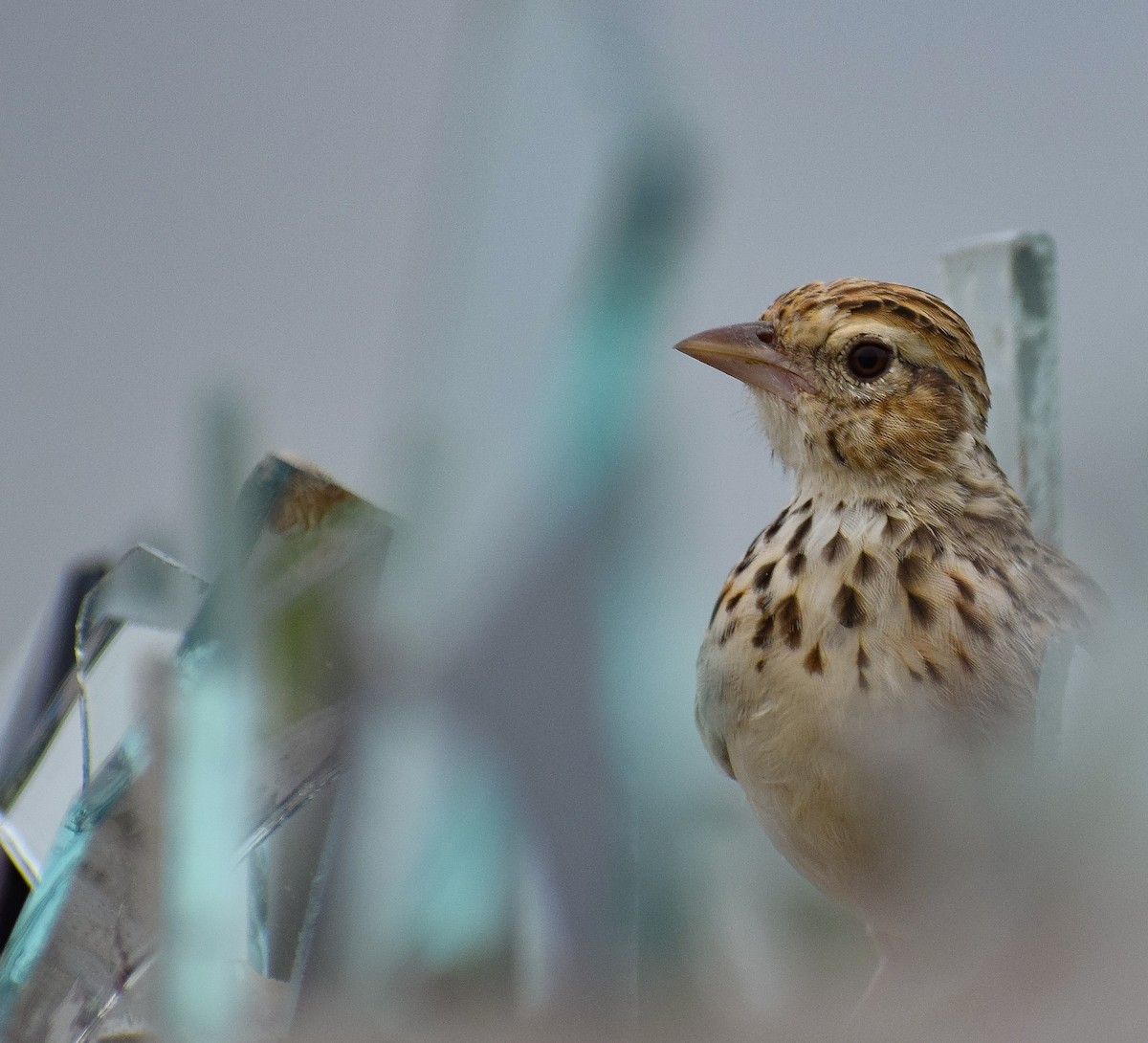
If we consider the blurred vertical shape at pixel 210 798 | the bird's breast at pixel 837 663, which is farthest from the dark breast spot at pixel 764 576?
the blurred vertical shape at pixel 210 798

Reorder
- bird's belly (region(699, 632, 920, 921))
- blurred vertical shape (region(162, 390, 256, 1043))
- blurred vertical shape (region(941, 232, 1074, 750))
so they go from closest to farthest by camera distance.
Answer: blurred vertical shape (region(162, 390, 256, 1043)), bird's belly (region(699, 632, 920, 921)), blurred vertical shape (region(941, 232, 1074, 750))

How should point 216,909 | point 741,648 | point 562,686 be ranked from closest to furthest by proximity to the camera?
1. point 216,909
2. point 562,686
3. point 741,648

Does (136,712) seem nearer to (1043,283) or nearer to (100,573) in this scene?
(100,573)

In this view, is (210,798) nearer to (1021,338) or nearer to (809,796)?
(809,796)

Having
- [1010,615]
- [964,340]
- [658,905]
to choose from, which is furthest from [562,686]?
[964,340]

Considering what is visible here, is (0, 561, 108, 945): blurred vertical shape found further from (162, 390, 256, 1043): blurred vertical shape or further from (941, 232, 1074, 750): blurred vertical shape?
(941, 232, 1074, 750): blurred vertical shape

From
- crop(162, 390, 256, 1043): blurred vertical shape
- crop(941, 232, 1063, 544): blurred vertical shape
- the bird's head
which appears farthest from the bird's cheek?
crop(162, 390, 256, 1043): blurred vertical shape

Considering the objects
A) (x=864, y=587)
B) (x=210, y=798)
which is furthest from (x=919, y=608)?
(x=210, y=798)
